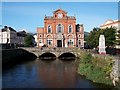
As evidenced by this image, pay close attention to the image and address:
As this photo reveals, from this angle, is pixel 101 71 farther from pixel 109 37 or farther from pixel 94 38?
pixel 94 38

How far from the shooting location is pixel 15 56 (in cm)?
5944

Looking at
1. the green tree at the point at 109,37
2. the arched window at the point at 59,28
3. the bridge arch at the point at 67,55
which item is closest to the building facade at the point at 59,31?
the arched window at the point at 59,28

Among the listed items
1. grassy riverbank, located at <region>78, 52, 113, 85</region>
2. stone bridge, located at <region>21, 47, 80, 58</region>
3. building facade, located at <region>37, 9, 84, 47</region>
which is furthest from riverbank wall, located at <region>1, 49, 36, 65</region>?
grassy riverbank, located at <region>78, 52, 113, 85</region>

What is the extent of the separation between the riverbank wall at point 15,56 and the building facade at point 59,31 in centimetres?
1276

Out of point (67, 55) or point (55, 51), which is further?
point (67, 55)

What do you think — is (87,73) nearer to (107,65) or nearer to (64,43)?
(107,65)

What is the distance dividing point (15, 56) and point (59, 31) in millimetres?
24020

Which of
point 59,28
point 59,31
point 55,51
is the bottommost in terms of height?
point 55,51

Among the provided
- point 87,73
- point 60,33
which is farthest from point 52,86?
point 60,33

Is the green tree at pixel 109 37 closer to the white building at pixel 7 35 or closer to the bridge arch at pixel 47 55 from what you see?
the bridge arch at pixel 47 55

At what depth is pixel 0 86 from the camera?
25578 mm

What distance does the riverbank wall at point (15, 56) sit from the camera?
4957cm

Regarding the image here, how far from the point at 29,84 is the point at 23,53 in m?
40.3

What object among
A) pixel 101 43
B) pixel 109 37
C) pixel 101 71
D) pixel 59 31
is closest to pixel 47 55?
Result: pixel 59 31
